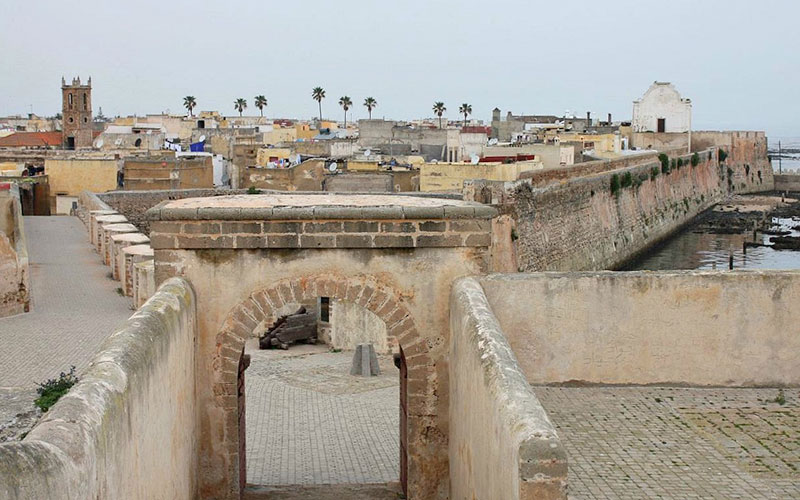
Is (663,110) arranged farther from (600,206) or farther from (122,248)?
(122,248)

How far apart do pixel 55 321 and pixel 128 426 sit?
37.4ft

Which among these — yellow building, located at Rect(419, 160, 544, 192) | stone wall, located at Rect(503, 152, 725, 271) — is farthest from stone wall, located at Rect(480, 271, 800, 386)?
yellow building, located at Rect(419, 160, 544, 192)

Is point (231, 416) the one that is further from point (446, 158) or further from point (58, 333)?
point (446, 158)

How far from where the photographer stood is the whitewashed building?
6250 cm

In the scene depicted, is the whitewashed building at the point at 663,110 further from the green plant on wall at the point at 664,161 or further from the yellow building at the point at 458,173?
the yellow building at the point at 458,173

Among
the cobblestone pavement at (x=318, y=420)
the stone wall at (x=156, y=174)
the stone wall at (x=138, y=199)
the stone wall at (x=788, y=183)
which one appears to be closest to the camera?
the cobblestone pavement at (x=318, y=420)

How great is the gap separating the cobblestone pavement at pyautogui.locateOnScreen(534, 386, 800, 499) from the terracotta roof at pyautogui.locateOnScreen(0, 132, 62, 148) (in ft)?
193

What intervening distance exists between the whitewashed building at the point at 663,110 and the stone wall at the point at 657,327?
5558 cm

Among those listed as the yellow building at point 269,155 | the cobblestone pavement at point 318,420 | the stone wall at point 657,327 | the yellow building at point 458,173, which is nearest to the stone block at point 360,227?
the stone wall at point 657,327

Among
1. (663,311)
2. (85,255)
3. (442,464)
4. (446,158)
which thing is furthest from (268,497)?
(446,158)

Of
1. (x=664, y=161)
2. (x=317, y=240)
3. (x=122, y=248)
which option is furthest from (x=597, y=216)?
(x=317, y=240)

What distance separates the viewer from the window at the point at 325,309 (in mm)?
18969

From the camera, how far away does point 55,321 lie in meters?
16.2

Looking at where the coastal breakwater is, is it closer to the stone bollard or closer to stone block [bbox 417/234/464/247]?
the stone bollard
